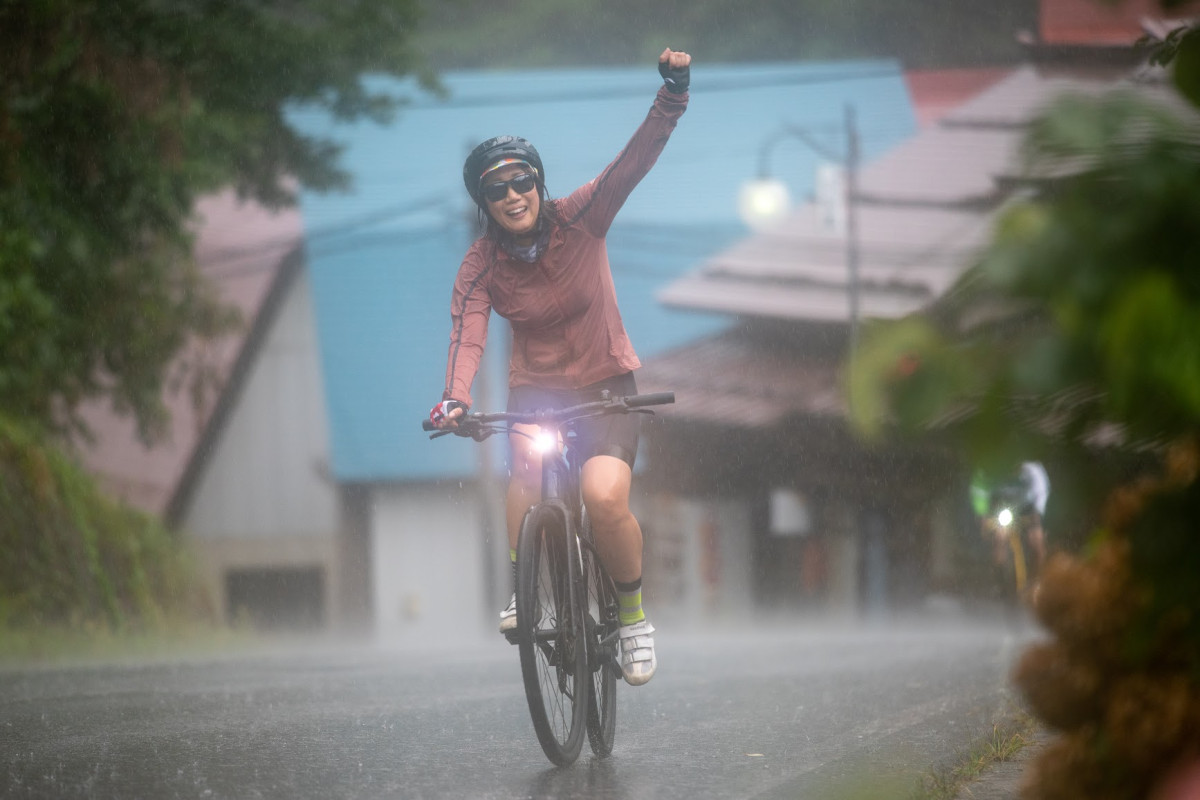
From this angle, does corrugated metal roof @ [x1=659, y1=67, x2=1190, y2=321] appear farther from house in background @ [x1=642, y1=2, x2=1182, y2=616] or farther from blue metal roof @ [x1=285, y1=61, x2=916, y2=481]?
blue metal roof @ [x1=285, y1=61, x2=916, y2=481]

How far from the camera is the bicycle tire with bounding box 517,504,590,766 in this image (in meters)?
4.29

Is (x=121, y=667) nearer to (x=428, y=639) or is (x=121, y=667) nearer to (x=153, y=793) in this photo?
(x=153, y=793)

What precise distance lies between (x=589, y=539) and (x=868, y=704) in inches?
72.4

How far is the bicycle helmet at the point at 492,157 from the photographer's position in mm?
4824

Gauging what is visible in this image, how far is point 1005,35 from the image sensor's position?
3216 cm

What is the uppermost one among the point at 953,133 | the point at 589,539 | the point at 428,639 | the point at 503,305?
the point at 953,133

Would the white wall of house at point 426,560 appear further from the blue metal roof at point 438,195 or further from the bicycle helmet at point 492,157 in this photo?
the bicycle helmet at point 492,157

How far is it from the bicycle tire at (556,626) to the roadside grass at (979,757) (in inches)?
37.0

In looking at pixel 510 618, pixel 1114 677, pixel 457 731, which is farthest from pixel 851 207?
pixel 1114 677

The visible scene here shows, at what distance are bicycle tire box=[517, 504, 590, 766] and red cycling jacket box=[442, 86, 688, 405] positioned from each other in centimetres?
64

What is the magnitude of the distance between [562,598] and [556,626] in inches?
3.0

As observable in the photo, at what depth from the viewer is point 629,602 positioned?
488cm

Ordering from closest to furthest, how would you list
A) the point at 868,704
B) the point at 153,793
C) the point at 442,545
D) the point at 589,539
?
the point at 153,793 < the point at 589,539 < the point at 868,704 < the point at 442,545

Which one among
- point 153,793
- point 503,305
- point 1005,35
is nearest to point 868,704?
point 503,305
